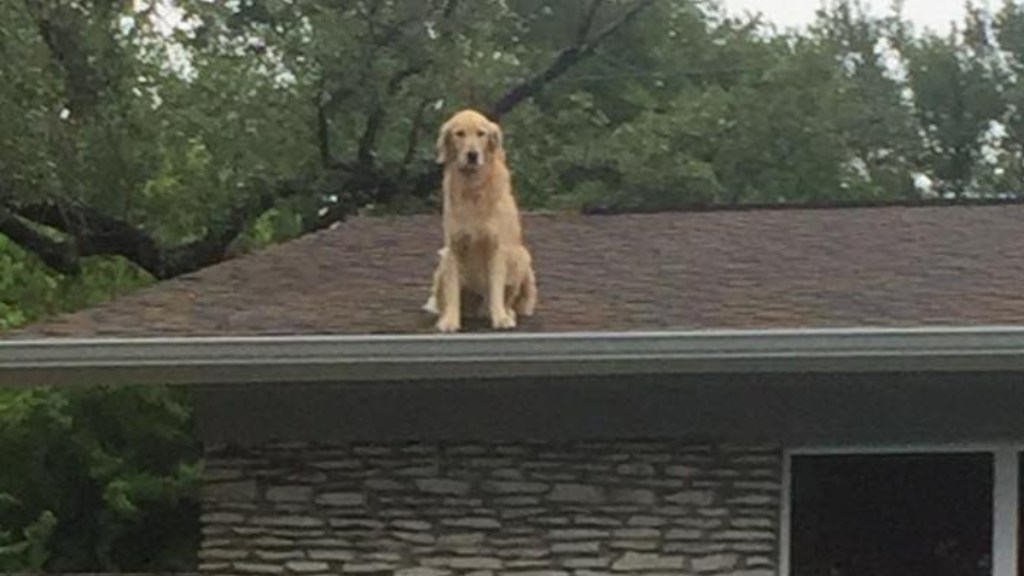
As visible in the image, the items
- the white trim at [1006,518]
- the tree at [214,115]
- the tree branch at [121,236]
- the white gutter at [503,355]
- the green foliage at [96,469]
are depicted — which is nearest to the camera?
the white gutter at [503,355]

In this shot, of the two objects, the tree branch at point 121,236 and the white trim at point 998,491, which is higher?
the tree branch at point 121,236

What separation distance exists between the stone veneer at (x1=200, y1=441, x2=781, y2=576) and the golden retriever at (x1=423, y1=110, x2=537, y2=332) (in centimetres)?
65

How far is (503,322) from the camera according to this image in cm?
826

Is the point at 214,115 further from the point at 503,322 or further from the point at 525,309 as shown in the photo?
the point at 503,322

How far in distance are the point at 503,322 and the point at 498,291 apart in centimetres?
20

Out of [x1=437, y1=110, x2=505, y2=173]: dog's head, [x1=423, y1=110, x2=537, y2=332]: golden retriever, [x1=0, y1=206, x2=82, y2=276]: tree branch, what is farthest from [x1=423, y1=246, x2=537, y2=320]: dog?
[x1=0, y1=206, x2=82, y2=276]: tree branch

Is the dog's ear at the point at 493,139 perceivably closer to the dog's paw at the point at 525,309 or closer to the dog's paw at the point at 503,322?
the dog's paw at the point at 525,309

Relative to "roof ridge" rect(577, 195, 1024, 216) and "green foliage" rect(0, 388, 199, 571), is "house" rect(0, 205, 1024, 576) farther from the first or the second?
"green foliage" rect(0, 388, 199, 571)

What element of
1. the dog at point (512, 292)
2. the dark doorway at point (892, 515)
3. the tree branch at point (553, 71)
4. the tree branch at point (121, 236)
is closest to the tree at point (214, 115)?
the tree branch at point (121, 236)

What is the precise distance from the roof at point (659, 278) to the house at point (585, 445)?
1.3 inches

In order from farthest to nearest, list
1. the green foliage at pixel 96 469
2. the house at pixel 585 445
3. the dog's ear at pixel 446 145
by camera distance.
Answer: the green foliage at pixel 96 469 < the dog's ear at pixel 446 145 < the house at pixel 585 445

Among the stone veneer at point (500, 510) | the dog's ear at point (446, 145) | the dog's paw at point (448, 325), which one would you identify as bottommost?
the stone veneer at point (500, 510)

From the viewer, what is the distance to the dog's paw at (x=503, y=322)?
8222mm

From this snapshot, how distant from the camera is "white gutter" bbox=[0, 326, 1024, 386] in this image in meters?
7.58
